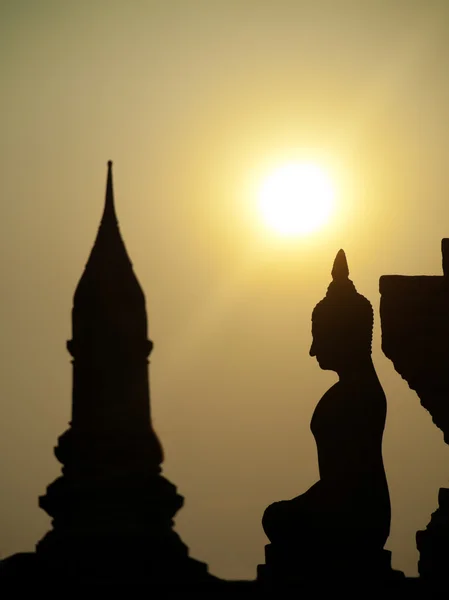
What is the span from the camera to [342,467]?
14.4 metres

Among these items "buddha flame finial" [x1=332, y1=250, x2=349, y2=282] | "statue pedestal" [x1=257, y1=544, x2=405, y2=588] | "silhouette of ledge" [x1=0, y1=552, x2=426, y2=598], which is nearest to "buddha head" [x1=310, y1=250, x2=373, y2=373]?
"buddha flame finial" [x1=332, y1=250, x2=349, y2=282]

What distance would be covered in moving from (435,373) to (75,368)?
15.9 ft

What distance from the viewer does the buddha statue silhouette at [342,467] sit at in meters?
14.0

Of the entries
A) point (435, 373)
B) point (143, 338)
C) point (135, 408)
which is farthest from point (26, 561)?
point (435, 373)

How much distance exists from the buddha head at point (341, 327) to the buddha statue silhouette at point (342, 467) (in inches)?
0.5

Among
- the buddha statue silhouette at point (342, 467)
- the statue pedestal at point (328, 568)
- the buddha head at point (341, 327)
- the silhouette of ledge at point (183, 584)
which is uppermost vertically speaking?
the buddha head at point (341, 327)

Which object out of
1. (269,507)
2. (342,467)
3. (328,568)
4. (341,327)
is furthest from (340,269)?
(328,568)

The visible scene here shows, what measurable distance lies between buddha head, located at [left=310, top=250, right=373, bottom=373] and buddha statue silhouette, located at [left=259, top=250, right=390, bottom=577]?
0.01 m

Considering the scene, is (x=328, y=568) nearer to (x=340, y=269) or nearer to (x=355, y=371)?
(x=355, y=371)

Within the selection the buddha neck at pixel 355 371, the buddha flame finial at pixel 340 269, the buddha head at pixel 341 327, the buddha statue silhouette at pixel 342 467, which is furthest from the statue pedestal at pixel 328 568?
the buddha flame finial at pixel 340 269

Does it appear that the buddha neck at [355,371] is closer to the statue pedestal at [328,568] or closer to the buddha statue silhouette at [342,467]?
the buddha statue silhouette at [342,467]

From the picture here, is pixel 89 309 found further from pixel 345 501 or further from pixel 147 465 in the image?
pixel 345 501

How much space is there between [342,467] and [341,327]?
6.20 ft

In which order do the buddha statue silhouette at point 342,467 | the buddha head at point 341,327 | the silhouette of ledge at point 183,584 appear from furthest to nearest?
the buddha head at point 341,327 < the buddha statue silhouette at point 342,467 < the silhouette of ledge at point 183,584
